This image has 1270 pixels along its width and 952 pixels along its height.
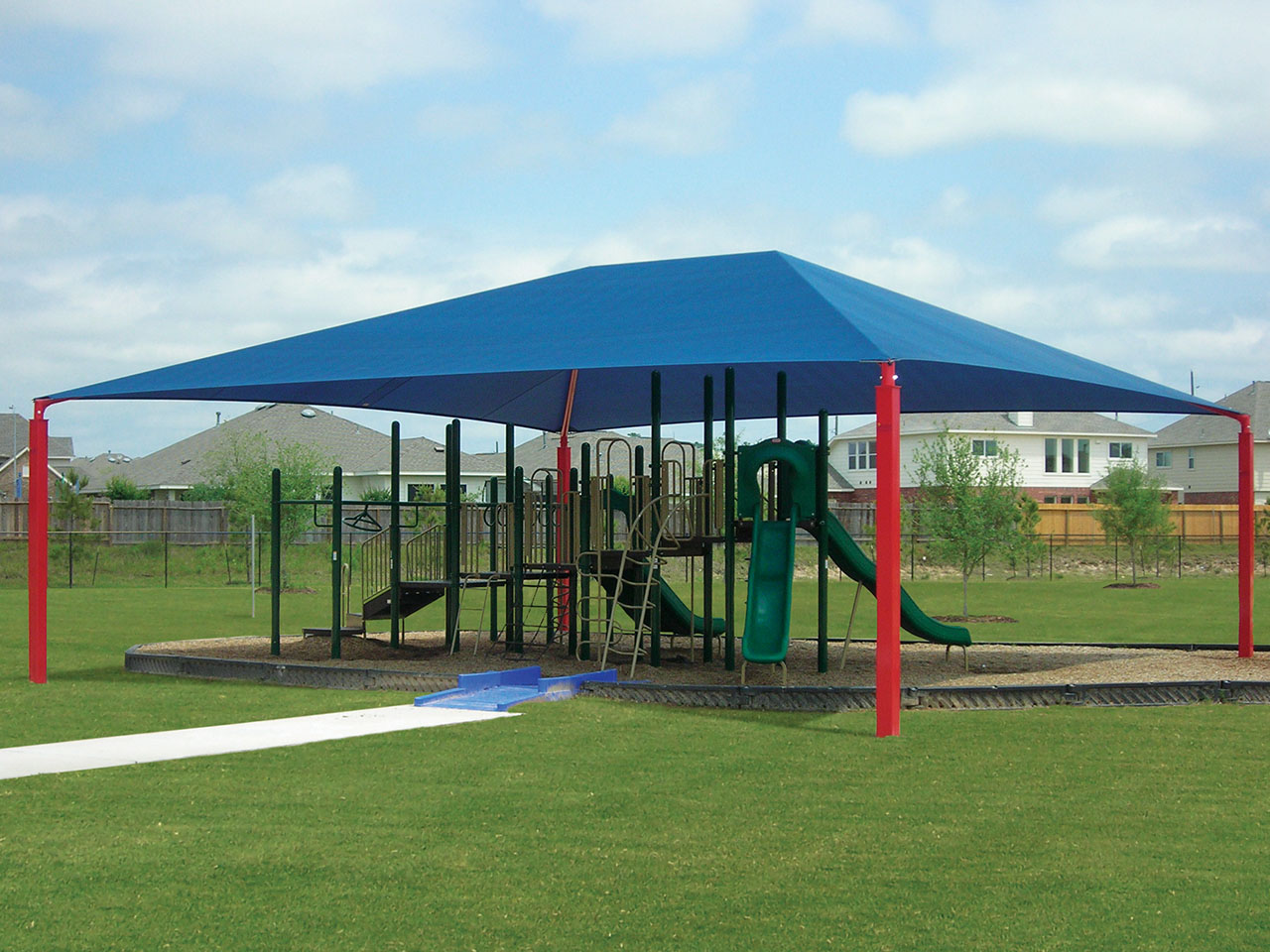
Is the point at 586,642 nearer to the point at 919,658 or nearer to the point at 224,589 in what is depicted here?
the point at 919,658

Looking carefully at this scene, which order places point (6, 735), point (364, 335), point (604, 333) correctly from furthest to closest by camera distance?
point (364, 335)
point (604, 333)
point (6, 735)

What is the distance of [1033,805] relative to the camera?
7574 millimetres

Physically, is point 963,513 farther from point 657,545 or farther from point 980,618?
point 657,545

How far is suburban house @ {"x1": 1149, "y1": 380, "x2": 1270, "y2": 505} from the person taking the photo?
A: 6131 centimetres

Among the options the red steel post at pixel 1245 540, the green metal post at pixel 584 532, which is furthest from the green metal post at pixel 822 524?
the red steel post at pixel 1245 540

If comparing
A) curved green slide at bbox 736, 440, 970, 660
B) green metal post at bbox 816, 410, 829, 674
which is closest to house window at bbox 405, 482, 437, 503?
curved green slide at bbox 736, 440, 970, 660

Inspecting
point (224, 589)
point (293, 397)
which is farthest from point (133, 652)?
point (224, 589)

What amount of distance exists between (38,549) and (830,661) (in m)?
8.44

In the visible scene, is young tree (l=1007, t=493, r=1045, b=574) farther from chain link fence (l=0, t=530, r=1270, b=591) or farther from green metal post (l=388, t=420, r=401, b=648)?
green metal post (l=388, t=420, r=401, b=648)

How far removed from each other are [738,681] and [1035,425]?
5017cm

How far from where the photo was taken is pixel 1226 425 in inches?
2527

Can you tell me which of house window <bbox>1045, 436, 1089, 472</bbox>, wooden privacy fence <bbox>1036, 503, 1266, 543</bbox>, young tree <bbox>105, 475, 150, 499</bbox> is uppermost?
house window <bbox>1045, 436, 1089, 472</bbox>

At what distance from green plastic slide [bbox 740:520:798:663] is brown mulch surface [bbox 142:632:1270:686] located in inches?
42.1

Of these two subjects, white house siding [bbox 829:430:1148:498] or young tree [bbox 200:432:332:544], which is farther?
white house siding [bbox 829:430:1148:498]
